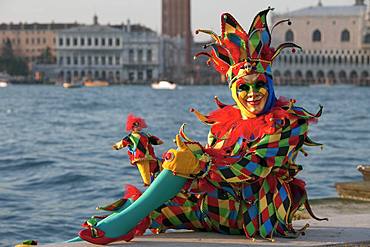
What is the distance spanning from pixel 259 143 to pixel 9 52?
99.7m

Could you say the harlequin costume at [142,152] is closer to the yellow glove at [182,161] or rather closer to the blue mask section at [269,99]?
the yellow glove at [182,161]

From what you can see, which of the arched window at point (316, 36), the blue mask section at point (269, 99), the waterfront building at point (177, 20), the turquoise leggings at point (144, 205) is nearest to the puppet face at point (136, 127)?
the turquoise leggings at point (144, 205)

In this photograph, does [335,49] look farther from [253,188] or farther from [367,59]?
[253,188]

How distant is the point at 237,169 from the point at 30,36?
103 metres

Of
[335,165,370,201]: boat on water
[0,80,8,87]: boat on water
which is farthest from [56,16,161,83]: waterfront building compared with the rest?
[335,165,370,201]: boat on water

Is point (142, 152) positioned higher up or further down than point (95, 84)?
higher up

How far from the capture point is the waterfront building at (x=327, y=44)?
85.9m

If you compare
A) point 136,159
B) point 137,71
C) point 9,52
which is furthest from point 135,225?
point 9,52

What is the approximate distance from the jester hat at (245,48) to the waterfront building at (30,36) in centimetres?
10073

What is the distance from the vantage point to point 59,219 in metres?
8.06

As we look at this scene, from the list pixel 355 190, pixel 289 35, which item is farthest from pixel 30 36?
pixel 355 190

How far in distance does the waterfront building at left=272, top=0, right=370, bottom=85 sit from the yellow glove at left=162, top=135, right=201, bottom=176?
78.6 m

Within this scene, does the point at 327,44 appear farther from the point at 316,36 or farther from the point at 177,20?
the point at 177,20

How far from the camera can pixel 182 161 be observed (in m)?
3.85
